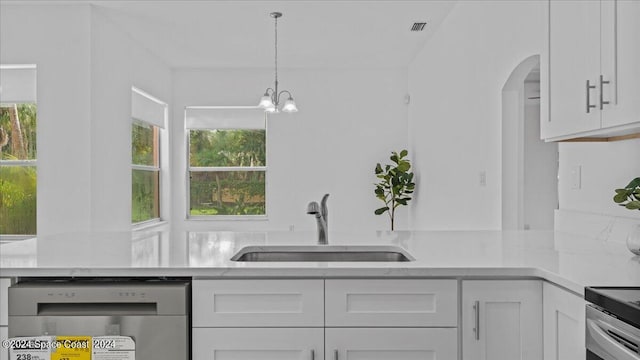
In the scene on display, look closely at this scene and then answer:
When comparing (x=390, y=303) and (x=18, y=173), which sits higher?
(x=18, y=173)

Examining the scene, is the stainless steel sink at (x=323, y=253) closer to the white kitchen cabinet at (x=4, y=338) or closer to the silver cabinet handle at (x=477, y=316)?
the silver cabinet handle at (x=477, y=316)

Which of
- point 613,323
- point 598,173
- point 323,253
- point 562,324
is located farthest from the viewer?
point 598,173

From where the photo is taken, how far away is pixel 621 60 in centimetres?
161

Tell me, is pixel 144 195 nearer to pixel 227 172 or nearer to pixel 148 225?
pixel 148 225

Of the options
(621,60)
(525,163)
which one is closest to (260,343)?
(621,60)

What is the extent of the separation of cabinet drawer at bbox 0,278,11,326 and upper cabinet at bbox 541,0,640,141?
1899 millimetres

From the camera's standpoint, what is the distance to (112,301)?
1.61 m

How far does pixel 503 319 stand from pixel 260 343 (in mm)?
725

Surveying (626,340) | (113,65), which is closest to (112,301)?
A: (626,340)

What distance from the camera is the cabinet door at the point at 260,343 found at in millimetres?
1627

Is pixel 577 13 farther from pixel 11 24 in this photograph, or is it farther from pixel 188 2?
pixel 11 24

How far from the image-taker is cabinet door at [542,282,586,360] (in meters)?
1.37

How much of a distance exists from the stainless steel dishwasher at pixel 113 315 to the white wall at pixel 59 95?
10.00 feet

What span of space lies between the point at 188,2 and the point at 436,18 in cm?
215
